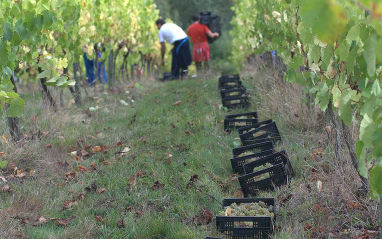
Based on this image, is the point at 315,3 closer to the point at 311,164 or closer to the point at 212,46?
the point at 311,164

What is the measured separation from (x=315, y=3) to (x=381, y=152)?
0.74m

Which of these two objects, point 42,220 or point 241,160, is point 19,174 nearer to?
point 42,220

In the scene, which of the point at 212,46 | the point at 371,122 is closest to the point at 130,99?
the point at 371,122

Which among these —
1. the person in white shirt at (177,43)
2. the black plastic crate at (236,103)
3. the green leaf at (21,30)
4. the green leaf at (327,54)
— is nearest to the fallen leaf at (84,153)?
the green leaf at (21,30)

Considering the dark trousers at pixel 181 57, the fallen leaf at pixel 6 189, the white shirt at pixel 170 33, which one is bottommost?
the dark trousers at pixel 181 57

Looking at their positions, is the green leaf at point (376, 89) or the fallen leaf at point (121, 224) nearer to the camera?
the green leaf at point (376, 89)

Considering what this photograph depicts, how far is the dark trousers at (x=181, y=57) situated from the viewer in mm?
11273

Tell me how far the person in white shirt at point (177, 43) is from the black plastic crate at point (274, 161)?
7087 mm

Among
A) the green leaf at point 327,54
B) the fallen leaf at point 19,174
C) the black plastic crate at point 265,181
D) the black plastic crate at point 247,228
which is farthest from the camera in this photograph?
the fallen leaf at point 19,174

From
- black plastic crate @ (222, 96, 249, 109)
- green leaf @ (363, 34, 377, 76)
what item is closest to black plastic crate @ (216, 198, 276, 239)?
green leaf @ (363, 34, 377, 76)

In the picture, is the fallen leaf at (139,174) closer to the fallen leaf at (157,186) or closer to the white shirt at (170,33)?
the fallen leaf at (157,186)

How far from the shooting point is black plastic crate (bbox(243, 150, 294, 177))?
12.8 ft

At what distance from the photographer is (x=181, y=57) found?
1134cm

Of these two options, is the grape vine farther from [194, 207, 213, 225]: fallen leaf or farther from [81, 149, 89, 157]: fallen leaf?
[81, 149, 89, 157]: fallen leaf
